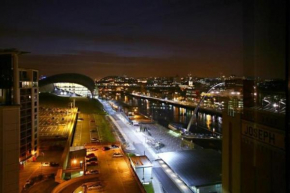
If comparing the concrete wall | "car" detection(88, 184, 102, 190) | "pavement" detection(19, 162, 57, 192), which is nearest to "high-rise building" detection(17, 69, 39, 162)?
"pavement" detection(19, 162, 57, 192)

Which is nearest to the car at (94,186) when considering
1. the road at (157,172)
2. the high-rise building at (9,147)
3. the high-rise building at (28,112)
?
the road at (157,172)

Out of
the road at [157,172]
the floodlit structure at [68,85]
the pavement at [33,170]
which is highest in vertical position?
Answer: the floodlit structure at [68,85]

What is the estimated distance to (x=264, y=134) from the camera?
1096 mm

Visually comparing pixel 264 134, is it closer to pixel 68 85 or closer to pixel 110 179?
pixel 110 179

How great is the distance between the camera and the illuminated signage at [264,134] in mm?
1008

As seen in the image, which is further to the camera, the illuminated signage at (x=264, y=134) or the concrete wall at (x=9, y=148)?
the concrete wall at (x=9, y=148)

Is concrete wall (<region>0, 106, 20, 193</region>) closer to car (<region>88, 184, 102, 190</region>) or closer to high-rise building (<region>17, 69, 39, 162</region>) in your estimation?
car (<region>88, 184, 102, 190</region>)

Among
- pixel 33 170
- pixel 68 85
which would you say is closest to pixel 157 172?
pixel 33 170

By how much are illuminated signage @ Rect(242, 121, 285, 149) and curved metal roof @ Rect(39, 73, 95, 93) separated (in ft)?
64.4

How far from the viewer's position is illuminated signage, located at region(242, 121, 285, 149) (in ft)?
3.31

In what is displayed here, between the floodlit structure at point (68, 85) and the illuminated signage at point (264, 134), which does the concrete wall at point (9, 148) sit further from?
the floodlit structure at point (68, 85)

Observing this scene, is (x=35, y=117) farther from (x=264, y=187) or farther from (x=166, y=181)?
(x=264, y=187)

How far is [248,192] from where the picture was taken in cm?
124

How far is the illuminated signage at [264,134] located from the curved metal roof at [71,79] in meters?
19.6
